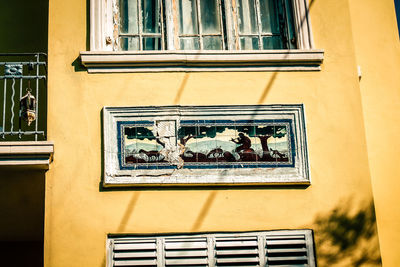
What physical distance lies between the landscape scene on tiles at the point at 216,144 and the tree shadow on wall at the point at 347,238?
948 mm

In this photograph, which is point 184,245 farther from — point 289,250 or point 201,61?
point 201,61

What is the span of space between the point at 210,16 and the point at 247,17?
53 cm

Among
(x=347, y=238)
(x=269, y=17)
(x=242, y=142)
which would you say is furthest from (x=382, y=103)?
(x=242, y=142)

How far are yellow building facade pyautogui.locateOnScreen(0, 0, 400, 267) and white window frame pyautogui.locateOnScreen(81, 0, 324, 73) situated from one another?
14mm

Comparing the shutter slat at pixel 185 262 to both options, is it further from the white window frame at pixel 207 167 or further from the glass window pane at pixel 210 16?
the glass window pane at pixel 210 16

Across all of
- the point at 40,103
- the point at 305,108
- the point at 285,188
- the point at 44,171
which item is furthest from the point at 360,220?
the point at 40,103

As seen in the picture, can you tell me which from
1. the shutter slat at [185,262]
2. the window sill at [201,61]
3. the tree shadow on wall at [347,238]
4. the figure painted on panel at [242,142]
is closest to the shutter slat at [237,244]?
the shutter slat at [185,262]

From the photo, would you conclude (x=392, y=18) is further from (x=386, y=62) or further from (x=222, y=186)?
(x=222, y=186)

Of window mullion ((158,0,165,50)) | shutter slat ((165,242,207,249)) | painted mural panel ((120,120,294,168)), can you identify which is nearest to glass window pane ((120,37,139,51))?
window mullion ((158,0,165,50))

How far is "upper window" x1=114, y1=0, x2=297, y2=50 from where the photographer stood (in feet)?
25.2

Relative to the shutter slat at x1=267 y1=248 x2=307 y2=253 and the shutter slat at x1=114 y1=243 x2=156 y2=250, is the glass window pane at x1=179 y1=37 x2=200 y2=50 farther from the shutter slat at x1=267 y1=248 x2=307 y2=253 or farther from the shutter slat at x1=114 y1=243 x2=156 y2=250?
the shutter slat at x1=267 y1=248 x2=307 y2=253

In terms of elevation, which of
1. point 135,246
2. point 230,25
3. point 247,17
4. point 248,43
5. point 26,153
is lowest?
point 135,246

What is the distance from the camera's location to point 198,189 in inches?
268

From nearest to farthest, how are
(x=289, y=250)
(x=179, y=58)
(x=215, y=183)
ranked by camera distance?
(x=289, y=250)
(x=215, y=183)
(x=179, y=58)
